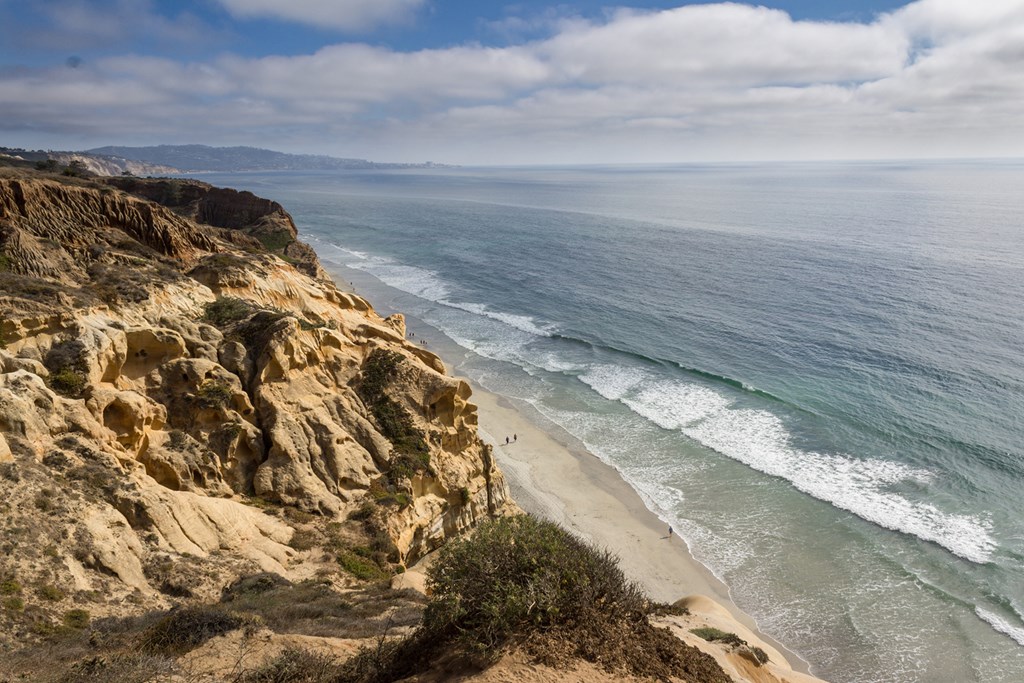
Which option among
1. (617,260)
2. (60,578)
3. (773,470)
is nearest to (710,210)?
(617,260)

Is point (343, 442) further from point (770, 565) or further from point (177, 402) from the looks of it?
point (770, 565)

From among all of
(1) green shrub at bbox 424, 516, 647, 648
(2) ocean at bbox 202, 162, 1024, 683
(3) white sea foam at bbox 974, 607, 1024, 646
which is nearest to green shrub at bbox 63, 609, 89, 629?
(1) green shrub at bbox 424, 516, 647, 648

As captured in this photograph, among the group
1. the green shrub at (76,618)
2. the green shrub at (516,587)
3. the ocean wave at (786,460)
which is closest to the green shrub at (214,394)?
the green shrub at (76,618)

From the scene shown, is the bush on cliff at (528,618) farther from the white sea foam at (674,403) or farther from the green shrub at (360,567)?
the white sea foam at (674,403)

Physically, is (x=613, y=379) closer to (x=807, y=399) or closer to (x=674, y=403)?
(x=674, y=403)

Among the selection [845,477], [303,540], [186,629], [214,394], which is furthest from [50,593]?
[845,477]

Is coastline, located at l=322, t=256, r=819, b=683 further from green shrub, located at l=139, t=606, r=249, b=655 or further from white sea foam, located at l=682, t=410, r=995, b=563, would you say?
green shrub, located at l=139, t=606, r=249, b=655
